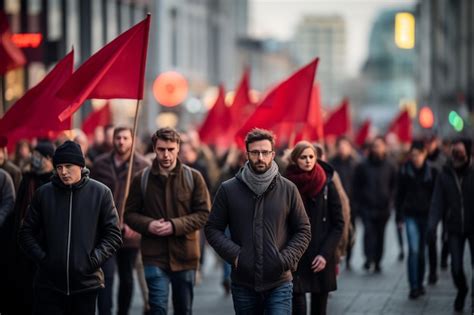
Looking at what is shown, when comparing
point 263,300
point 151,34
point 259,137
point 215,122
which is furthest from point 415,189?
point 151,34

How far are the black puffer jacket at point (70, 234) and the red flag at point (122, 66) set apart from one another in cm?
173

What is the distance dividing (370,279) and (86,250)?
8.07m

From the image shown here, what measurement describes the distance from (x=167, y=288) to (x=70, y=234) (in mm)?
1864

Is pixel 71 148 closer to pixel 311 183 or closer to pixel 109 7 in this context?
pixel 311 183

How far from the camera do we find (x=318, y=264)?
30.8ft

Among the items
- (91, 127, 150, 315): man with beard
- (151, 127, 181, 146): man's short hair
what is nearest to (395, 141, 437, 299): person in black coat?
(91, 127, 150, 315): man with beard

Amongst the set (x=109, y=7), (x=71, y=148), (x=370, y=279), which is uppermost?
(x=109, y=7)

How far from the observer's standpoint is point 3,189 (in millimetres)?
9938

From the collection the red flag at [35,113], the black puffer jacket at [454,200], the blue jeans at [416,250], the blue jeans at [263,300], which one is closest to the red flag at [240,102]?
the blue jeans at [416,250]

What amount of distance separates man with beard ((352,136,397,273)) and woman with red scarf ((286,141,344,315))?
23.0 feet

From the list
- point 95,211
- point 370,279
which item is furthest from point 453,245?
point 95,211

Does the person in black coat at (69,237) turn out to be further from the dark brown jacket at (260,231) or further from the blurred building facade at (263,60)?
the blurred building facade at (263,60)

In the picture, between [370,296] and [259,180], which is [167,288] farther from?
[370,296]

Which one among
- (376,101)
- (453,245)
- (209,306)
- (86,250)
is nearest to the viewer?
(86,250)
